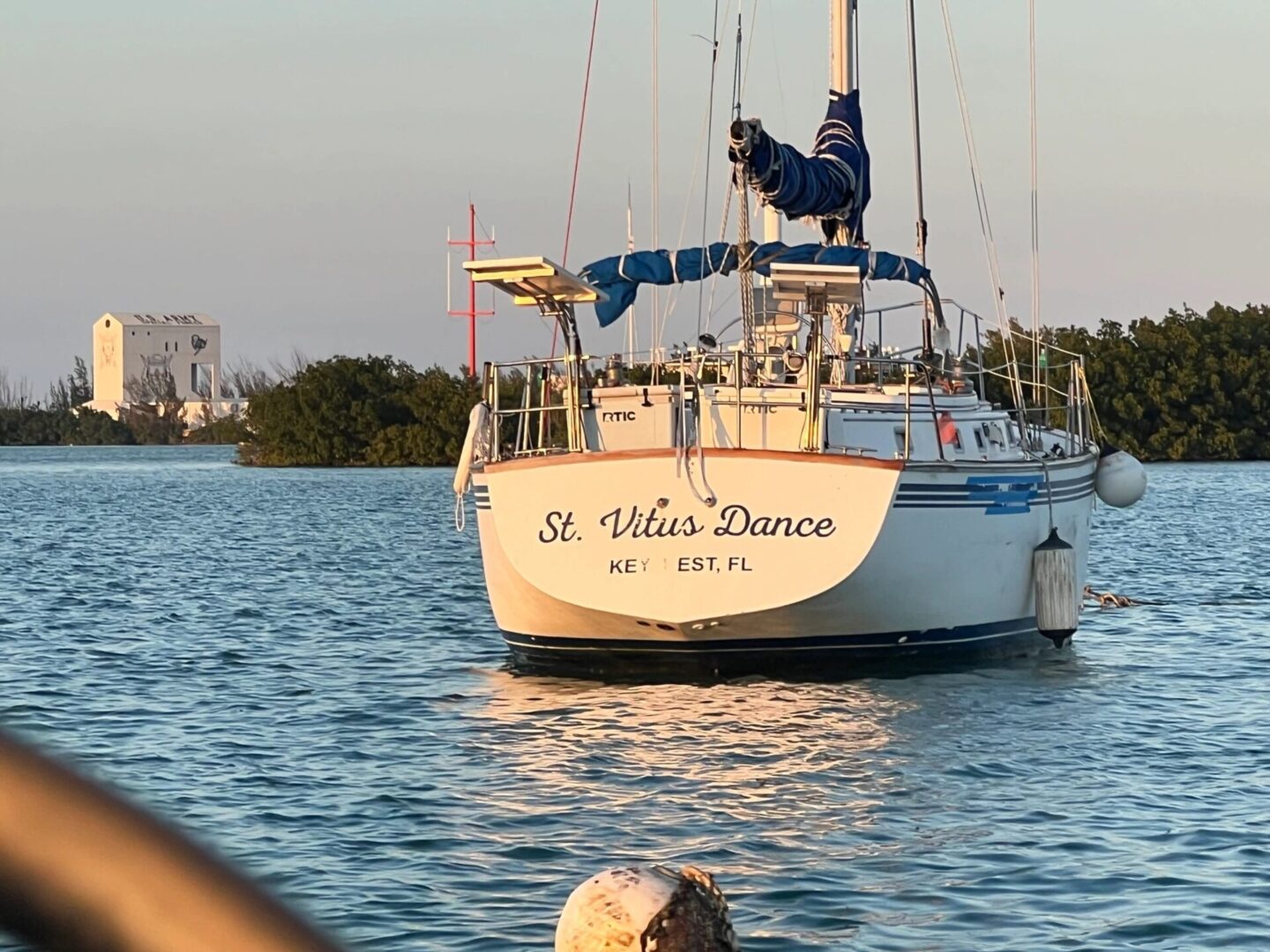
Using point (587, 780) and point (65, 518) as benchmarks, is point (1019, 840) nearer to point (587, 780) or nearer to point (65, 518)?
point (587, 780)

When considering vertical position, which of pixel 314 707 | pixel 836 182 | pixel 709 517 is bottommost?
pixel 314 707

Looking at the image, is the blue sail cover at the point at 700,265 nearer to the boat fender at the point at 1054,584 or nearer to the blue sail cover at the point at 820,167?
the blue sail cover at the point at 820,167

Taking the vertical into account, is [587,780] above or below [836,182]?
below

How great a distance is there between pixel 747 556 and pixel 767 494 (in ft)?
1.68

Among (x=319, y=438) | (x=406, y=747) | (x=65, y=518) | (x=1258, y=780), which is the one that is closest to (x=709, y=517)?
(x=406, y=747)

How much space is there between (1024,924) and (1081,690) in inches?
309

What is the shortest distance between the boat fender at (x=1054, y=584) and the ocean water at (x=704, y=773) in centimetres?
44

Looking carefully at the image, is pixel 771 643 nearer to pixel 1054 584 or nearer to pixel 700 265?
pixel 1054 584

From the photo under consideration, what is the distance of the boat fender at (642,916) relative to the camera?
3.99 meters

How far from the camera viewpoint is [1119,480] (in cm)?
1902

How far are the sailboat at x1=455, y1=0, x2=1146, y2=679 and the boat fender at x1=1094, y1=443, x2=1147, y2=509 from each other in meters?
0.82

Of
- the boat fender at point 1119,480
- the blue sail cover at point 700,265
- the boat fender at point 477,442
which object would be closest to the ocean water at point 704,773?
the boat fender at point 1119,480

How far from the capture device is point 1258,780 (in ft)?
37.7

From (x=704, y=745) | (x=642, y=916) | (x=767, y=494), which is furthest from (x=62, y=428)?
(x=642, y=916)
